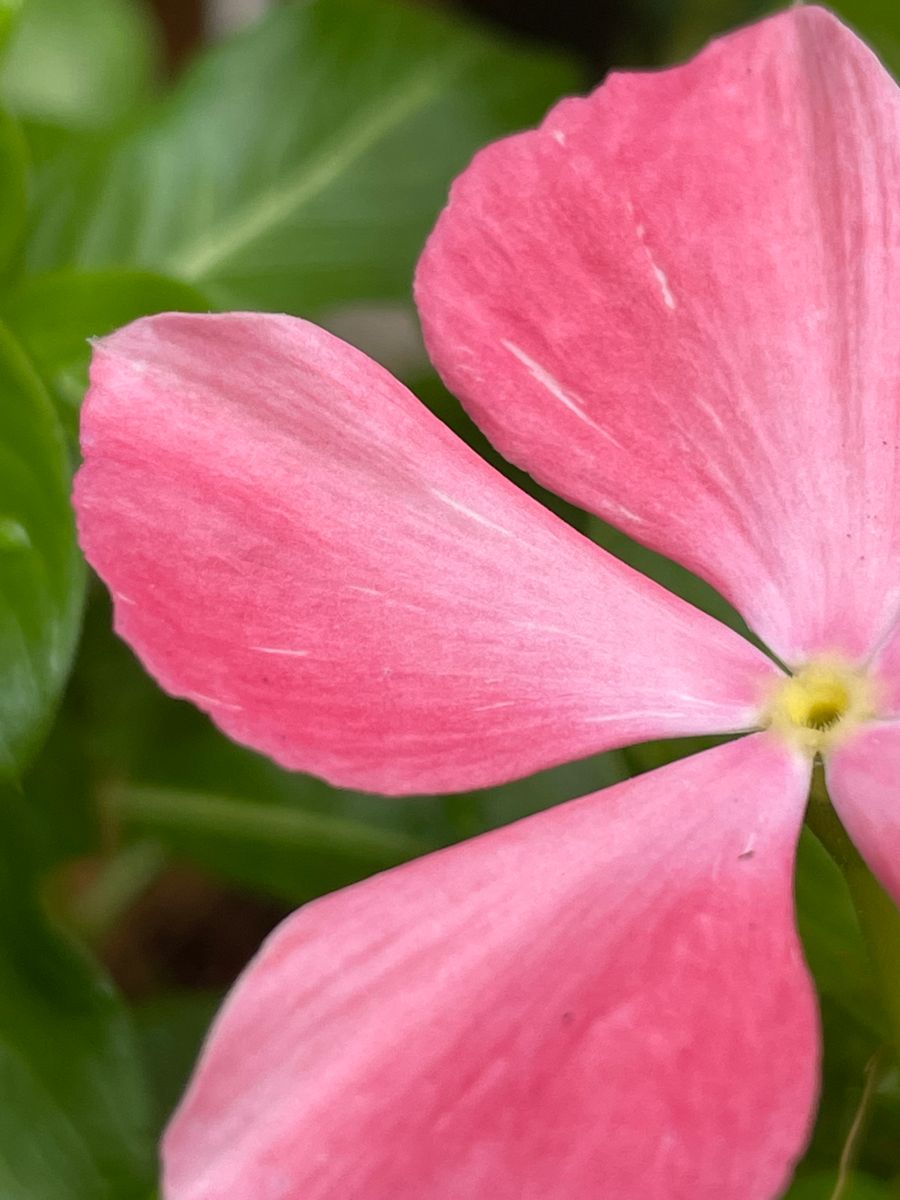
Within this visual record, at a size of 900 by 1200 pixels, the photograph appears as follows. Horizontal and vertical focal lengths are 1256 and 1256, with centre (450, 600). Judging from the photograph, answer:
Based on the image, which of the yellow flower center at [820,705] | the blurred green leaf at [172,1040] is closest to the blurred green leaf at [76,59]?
the blurred green leaf at [172,1040]

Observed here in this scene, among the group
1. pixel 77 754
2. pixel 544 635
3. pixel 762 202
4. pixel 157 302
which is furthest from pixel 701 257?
pixel 77 754

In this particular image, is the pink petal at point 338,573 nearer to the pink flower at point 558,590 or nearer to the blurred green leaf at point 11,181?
the pink flower at point 558,590

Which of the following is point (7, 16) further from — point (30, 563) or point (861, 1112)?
point (861, 1112)

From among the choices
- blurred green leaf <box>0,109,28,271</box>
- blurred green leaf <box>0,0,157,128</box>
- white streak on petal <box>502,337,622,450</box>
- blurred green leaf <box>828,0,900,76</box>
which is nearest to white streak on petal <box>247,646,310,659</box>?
white streak on petal <box>502,337,622,450</box>

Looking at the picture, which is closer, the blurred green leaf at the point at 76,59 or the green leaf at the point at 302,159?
the green leaf at the point at 302,159

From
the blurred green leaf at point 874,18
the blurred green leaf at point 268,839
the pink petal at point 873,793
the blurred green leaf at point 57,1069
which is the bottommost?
the blurred green leaf at point 268,839

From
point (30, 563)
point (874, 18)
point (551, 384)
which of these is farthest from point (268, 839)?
point (874, 18)

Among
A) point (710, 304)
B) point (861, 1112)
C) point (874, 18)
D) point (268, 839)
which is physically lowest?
point (268, 839)
